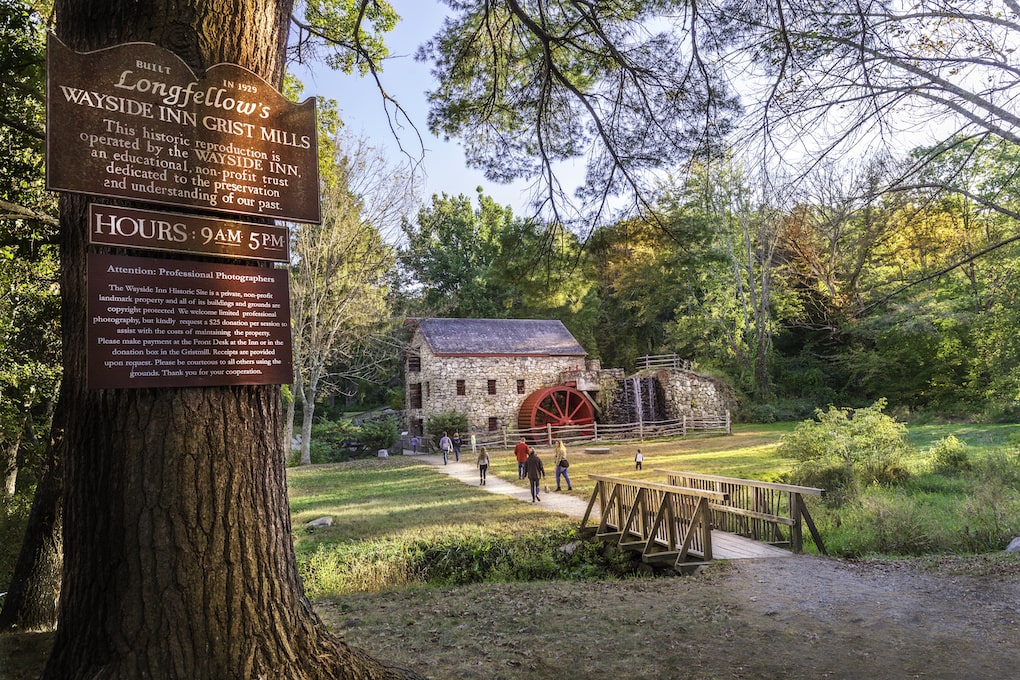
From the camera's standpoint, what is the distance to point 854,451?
1248cm

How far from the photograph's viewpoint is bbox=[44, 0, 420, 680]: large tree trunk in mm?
2420

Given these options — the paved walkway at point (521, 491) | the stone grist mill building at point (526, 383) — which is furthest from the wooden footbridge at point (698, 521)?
the stone grist mill building at point (526, 383)

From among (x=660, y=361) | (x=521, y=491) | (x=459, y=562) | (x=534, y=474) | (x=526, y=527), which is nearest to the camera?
(x=459, y=562)

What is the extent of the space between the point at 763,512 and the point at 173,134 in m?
8.54

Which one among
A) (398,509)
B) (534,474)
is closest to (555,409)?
(534,474)

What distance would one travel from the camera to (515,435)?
2609 cm

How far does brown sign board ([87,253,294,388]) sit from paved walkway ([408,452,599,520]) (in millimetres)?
8753

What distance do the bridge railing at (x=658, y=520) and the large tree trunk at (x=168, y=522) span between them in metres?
5.79

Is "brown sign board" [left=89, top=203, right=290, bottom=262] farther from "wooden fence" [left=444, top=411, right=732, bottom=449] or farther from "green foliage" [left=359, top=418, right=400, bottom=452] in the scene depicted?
"green foliage" [left=359, top=418, right=400, bottom=452]

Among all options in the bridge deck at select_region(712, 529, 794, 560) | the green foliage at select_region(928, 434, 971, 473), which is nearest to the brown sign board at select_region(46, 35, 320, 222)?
the bridge deck at select_region(712, 529, 794, 560)

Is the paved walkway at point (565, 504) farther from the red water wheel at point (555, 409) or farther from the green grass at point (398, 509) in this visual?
the red water wheel at point (555, 409)

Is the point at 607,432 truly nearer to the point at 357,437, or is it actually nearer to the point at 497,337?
the point at 497,337

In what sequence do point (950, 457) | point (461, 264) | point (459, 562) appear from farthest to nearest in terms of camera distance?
point (461, 264) → point (950, 457) → point (459, 562)

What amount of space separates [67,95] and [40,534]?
393 cm
